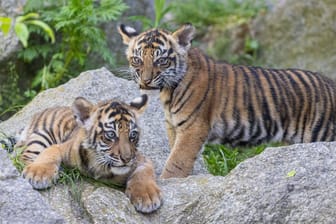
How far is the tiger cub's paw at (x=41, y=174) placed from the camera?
20.8ft

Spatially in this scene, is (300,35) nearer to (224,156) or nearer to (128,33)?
(224,156)

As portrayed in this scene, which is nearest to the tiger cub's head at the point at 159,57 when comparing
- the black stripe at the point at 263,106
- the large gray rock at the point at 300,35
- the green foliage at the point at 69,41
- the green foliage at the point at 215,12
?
the black stripe at the point at 263,106

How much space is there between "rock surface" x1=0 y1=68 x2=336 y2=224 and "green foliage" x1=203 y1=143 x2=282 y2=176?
59.3 inches

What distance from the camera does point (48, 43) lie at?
1073cm

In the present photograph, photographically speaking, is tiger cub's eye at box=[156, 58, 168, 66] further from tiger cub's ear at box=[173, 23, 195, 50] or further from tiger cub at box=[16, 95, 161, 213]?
tiger cub at box=[16, 95, 161, 213]

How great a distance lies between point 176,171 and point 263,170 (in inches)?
59.4

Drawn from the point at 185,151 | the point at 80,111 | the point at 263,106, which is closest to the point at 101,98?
the point at 185,151

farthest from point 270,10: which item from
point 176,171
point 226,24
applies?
point 176,171

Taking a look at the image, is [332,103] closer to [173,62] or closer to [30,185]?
[173,62]

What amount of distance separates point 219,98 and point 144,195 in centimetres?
201

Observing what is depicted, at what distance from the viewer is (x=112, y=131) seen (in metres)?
6.38

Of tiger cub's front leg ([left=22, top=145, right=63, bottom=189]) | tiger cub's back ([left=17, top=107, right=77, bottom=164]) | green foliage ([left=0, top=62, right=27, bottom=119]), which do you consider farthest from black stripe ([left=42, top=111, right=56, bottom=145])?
green foliage ([left=0, top=62, right=27, bottom=119])

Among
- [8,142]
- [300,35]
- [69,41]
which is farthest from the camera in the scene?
[300,35]

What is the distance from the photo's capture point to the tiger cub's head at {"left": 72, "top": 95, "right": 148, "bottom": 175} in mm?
6301
